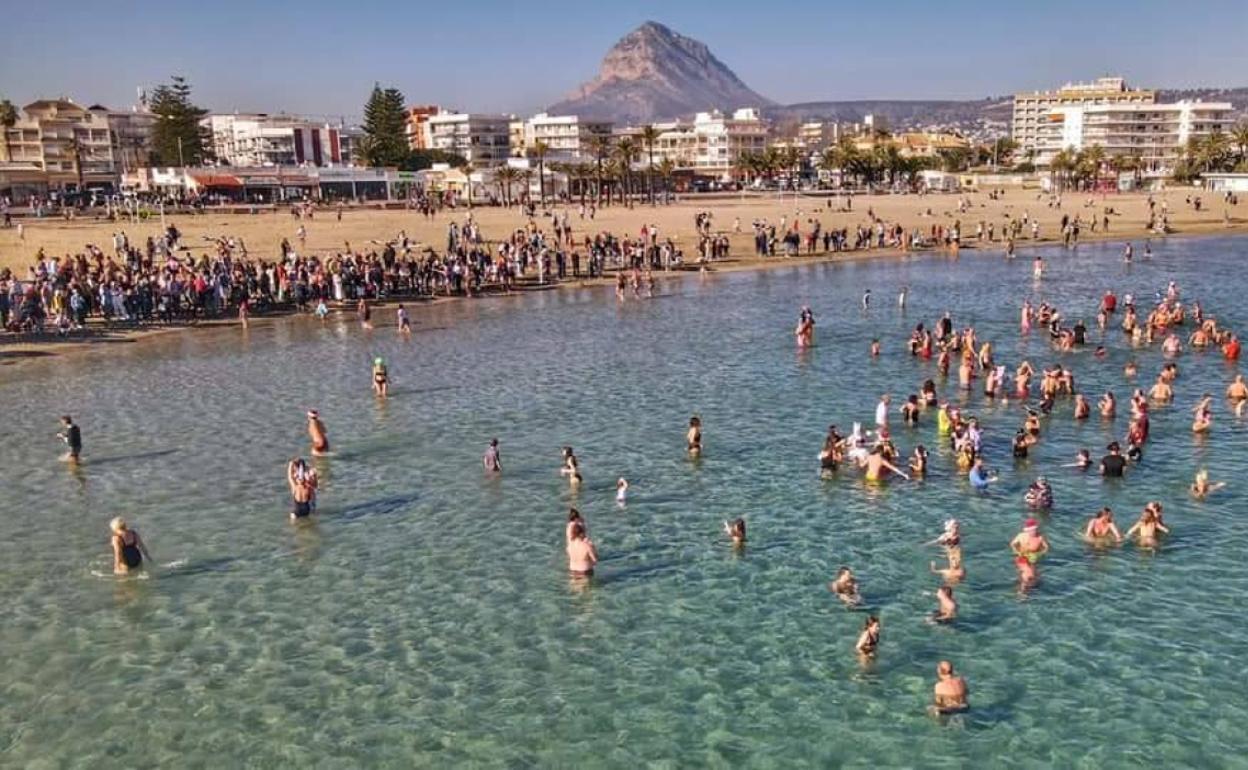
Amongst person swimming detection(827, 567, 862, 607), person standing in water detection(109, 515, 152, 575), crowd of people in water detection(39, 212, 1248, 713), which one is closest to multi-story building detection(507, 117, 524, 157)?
crowd of people in water detection(39, 212, 1248, 713)

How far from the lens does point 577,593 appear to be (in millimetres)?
17188

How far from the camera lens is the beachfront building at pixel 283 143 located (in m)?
158

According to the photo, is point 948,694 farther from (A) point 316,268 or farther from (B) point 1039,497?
(A) point 316,268

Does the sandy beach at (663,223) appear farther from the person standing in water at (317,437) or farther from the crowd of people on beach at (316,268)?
the person standing in water at (317,437)

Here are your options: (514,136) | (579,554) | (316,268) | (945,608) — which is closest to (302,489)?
(579,554)

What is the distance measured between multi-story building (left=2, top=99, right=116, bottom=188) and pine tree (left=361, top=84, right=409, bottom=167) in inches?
1238

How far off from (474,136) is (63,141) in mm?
63888

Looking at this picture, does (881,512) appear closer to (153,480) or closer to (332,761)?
(332,761)

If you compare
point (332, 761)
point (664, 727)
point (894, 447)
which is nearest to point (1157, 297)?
point (894, 447)

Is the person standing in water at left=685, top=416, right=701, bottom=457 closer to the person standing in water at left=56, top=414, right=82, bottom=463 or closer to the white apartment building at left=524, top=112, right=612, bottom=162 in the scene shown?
the person standing in water at left=56, top=414, right=82, bottom=463

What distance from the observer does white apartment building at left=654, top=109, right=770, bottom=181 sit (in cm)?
17725

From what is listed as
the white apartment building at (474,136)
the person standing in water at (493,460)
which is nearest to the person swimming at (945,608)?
the person standing in water at (493,460)

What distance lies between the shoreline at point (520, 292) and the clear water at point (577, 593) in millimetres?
4738

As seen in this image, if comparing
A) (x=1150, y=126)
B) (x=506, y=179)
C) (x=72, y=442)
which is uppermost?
(x=1150, y=126)
